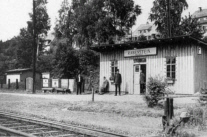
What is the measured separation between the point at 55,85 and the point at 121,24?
52.7 ft

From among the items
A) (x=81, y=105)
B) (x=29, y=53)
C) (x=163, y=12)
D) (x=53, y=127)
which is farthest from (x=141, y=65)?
(x=29, y=53)

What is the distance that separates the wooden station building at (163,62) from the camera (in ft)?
59.2

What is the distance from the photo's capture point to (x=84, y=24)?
3938 centimetres

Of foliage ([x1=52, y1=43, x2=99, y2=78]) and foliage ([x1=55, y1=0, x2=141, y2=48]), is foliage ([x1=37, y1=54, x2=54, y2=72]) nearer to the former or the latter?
foliage ([x1=55, y1=0, x2=141, y2=48])

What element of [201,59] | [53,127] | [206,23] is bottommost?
[53,127]

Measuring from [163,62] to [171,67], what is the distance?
67cm

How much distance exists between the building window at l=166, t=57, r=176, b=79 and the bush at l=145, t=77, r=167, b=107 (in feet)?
22.0

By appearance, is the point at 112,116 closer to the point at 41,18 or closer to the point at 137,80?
the point at 137,80

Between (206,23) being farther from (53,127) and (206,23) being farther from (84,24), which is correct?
(53,127)

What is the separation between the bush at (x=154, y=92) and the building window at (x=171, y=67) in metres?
6.71

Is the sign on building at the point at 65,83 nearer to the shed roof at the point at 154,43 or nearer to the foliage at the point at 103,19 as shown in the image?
the shed roof at the point at 154,43

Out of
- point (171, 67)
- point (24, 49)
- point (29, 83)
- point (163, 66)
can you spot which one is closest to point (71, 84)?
point (29, 83)

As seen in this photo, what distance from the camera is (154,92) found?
1219cm

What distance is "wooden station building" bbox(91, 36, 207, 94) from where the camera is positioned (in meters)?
18.0
